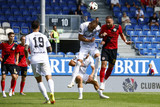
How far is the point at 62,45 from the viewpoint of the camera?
68.0 feet

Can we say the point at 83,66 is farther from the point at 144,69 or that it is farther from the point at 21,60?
the point at 144,69

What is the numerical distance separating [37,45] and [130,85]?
7.65m

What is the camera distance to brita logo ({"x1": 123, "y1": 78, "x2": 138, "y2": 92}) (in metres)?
17.1

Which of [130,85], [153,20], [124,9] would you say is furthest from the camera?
[124,9]

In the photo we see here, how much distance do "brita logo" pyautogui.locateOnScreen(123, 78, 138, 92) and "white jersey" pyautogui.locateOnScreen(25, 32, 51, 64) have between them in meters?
7.38

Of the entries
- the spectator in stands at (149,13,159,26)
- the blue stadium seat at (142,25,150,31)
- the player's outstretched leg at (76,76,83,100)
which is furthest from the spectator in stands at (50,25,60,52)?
the player's outstretched leg at (76,76,83,100)

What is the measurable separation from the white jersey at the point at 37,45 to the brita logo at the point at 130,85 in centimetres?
738

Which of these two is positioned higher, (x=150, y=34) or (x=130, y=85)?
(x=150, y=34)

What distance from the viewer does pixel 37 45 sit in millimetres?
10188

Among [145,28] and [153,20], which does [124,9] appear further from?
[145,28]

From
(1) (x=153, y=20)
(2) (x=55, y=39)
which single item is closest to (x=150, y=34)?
(1) (x=153, y=20)

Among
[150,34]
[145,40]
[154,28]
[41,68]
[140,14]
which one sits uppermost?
[140,14]

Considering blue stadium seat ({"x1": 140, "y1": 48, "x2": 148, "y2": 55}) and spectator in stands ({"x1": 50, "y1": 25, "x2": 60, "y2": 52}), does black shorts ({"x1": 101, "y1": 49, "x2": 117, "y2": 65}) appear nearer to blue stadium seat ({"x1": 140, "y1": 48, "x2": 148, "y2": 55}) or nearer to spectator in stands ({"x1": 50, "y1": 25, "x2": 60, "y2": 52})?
spectator in stands ({"x1": 50, "y1": 25, "x2": 60, "y2": 52})

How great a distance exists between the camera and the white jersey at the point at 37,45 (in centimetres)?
1016
